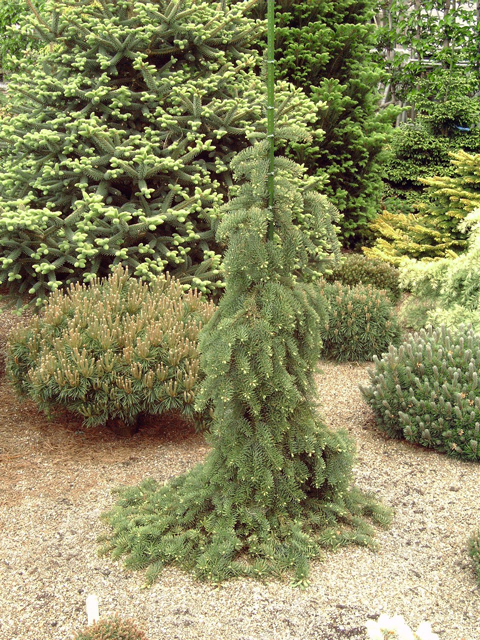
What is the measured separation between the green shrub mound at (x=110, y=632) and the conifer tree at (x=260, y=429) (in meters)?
0.64

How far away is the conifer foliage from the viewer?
3061 millimetres

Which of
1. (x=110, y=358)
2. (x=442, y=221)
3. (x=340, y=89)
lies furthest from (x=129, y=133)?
(x=442, y=221)

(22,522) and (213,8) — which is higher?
(213,8)

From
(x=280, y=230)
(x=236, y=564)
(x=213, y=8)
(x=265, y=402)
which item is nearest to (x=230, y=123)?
(x=213, y=8)

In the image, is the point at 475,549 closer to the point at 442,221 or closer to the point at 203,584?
the point at 203,584

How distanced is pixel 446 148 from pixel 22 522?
9275mm

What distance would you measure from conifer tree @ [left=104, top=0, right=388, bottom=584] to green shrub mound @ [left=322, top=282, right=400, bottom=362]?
2.96 metres

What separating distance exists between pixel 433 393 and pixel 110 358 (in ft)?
7.38

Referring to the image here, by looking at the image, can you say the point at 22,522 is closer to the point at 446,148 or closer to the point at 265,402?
the point at 265,402

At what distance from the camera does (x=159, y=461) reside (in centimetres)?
439

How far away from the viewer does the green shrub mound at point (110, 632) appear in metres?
2.38

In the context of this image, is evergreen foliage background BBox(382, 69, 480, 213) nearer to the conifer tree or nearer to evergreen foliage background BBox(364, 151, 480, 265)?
evergreen foliage background BBox(364, 151, 480, 265)

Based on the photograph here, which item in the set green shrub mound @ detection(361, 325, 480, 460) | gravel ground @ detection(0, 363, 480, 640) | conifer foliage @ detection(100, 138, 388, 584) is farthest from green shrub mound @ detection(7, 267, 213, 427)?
green shrub mound @ detection(361, 325, 480, 460)

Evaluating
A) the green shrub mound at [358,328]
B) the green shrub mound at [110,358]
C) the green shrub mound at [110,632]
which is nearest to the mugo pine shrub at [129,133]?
the green shrub mound at [110,358]
